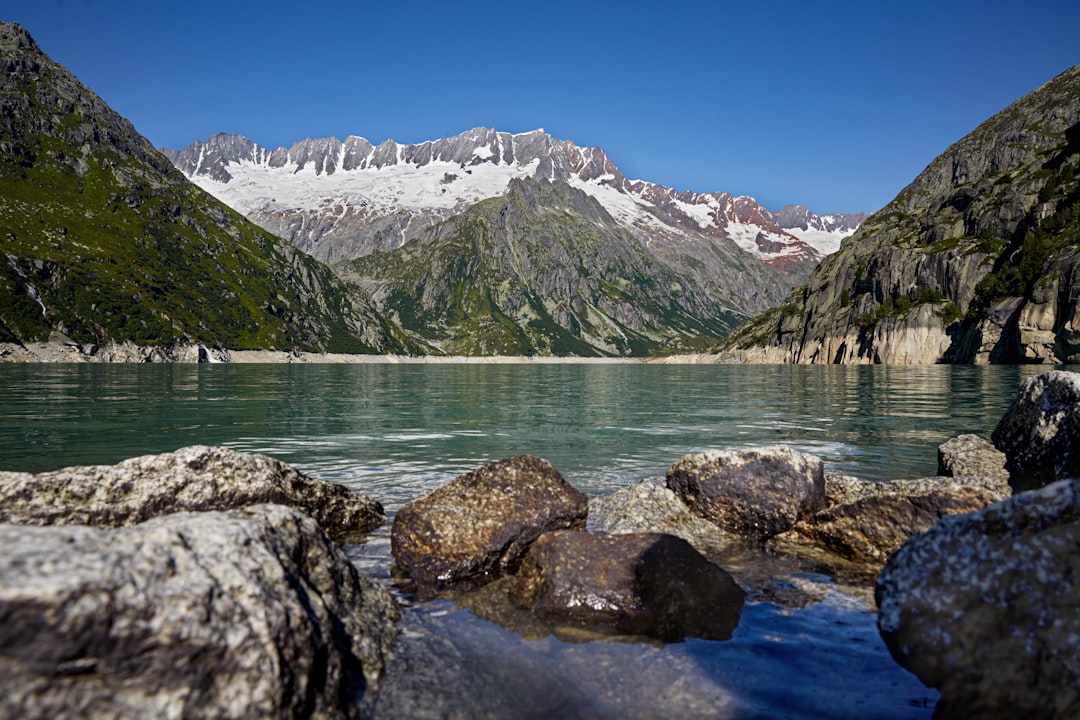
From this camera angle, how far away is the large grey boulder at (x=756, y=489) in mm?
15922

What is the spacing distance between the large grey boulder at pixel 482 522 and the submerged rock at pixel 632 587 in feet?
3.83

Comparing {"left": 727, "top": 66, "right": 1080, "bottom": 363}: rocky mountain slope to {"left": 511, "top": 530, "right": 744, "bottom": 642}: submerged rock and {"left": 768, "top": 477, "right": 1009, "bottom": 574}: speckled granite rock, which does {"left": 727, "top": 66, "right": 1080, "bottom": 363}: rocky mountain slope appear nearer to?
{"left": 768, "top": 477, "right": 1009, "bottom": 574}: speckled granite rock

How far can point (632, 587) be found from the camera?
36.2ft

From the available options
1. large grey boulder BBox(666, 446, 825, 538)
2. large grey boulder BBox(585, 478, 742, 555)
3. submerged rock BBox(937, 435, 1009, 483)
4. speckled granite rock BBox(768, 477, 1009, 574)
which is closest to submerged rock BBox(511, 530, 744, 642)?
large grey boulder BBox(585, 478, 742, 555)

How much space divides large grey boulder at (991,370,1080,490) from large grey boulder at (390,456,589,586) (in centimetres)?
1211

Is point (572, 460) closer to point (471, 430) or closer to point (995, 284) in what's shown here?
point (471, 430)

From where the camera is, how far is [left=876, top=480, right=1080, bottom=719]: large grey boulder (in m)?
6.29

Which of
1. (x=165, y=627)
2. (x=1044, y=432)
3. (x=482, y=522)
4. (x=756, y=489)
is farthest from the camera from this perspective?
(x=1044, y=432)

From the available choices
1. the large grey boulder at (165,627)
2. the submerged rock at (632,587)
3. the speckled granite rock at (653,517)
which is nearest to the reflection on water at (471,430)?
the speckled granite rock at (653,517)

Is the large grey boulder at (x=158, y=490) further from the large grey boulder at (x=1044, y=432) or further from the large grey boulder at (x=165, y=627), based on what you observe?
the large grey boulder at (x=1044, y=432)

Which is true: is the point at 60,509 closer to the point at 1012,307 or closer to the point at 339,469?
the point at 339,469

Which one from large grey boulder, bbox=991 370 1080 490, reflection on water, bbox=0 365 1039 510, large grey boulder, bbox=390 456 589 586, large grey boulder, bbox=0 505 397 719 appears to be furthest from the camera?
reflection on water, bbox=0 365 1039 510

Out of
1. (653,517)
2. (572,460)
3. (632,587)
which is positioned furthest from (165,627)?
(572,460)

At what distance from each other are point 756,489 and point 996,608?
9409mm
